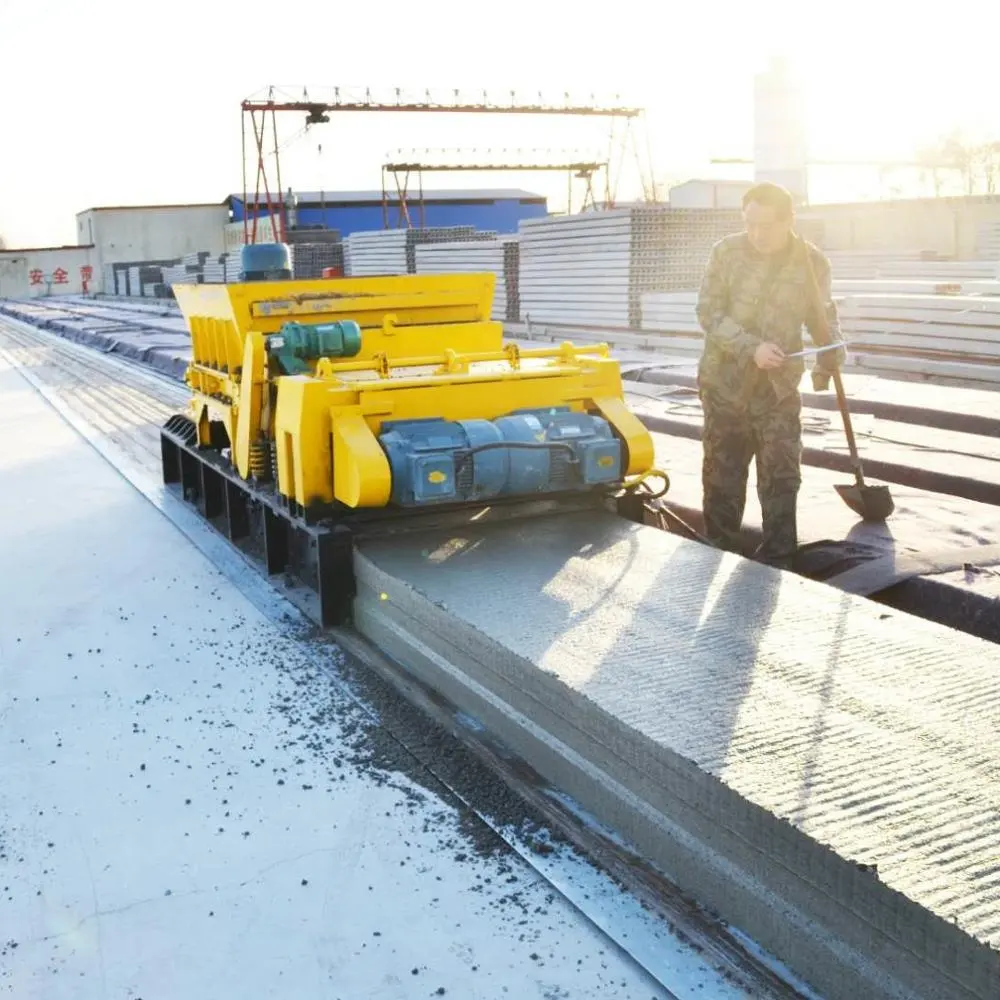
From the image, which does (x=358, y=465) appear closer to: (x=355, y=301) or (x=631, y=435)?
(x=631, y=435)

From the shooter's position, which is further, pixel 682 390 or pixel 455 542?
pixel 682 390

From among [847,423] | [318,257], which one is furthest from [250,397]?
[318,257]

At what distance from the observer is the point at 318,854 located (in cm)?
310

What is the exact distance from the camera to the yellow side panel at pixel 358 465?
4434 mm

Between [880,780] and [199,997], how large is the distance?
154cm

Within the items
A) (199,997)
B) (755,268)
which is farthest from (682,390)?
(199,997)

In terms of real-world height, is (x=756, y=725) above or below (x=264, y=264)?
below

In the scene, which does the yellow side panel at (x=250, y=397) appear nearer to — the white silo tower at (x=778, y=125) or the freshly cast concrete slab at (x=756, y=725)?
the freshly cast concrete slab at (x=756, y=725)

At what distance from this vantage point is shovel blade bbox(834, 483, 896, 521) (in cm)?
510

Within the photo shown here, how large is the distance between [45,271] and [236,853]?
2485 inches

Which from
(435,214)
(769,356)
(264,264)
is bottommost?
(769,356)

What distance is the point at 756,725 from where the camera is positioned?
2.88 m

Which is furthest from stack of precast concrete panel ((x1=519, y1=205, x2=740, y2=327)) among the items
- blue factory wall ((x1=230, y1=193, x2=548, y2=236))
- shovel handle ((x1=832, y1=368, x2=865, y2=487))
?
blue factory wall ((x1=230, y1=193, x2=548, y2=236))

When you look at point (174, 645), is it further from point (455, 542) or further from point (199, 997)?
point (199, 997)
